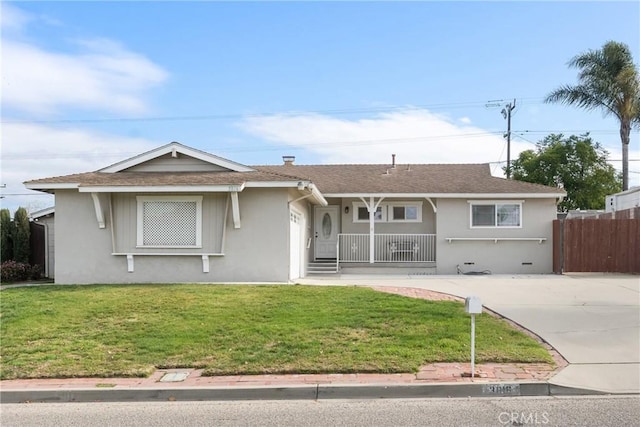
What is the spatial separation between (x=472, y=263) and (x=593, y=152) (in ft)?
67.4

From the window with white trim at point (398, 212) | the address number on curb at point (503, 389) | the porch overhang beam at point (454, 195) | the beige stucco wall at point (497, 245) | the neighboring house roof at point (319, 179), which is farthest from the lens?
the window with white trim at point (398, 212)

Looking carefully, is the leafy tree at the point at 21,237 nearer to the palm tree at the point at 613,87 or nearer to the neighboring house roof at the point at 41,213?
the neighboring house roof at the point at 41,213

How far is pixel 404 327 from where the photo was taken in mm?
8812

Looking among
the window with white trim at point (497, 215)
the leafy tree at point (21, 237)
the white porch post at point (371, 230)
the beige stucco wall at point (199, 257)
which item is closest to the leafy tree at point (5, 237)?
the leafy tree at point (21, 237)

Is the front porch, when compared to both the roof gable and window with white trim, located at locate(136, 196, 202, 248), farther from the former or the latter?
window with white trim, located at locate(136, 196, 202, 248)

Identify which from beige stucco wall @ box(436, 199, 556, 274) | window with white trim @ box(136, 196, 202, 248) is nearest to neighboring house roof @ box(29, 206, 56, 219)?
window with white trim @ box(136, 196, 202, 248)

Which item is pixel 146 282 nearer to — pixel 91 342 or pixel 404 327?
pixel 91 342

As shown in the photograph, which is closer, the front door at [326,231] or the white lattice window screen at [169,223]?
the white lattice window screen at [169,223]

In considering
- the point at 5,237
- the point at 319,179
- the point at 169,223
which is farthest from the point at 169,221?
the point at 319,179

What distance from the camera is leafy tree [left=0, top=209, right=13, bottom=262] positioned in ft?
61.2

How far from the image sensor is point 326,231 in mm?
21219

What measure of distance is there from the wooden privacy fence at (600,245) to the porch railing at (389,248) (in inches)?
173

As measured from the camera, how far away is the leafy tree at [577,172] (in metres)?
34.8

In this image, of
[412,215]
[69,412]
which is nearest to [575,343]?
[69,412]
